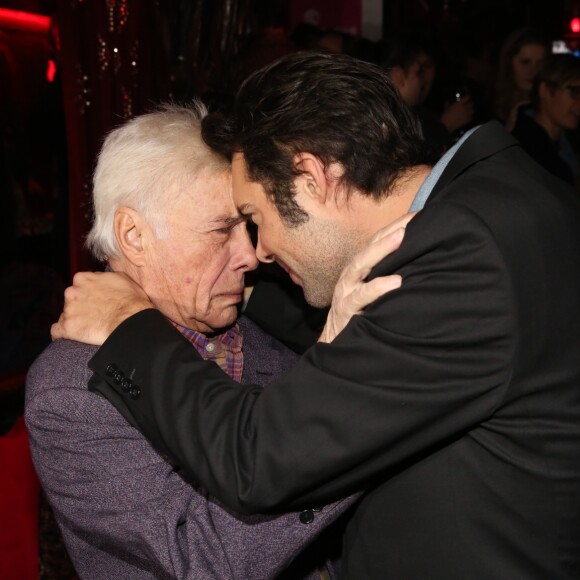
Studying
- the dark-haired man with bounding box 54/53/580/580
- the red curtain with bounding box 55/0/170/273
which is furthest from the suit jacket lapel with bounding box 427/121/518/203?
the red curtain with bounding box 55/0/170/273

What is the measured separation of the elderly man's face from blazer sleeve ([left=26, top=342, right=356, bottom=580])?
37 cm

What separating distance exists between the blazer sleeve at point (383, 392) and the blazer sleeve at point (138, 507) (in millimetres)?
→ 208

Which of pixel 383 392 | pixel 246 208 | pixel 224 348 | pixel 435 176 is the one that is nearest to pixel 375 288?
pixel 383 392

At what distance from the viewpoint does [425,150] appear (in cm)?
186

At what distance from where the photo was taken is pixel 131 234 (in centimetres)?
183

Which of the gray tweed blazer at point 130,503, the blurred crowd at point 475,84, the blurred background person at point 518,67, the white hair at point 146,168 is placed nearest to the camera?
the gray tweed blazer at point 130,503

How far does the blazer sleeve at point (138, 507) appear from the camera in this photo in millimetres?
1509

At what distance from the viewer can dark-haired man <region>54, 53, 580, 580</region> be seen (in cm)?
121

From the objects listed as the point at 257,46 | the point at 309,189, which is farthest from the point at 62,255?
the point at 309,189

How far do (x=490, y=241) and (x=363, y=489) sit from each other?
1.86ft

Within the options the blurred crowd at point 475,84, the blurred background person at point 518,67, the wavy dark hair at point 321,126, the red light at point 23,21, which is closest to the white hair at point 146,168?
the wavy dark hair at point 321,126

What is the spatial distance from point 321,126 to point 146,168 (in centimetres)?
43

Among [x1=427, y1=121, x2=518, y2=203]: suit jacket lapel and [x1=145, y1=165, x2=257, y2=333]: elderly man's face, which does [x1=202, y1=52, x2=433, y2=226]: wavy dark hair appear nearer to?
[x1=145, y1=165, x2=257, y2=333]: elderly man's face

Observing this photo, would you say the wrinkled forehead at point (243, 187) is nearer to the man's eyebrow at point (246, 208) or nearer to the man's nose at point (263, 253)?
the man's eyebrow at point (246, 208)
